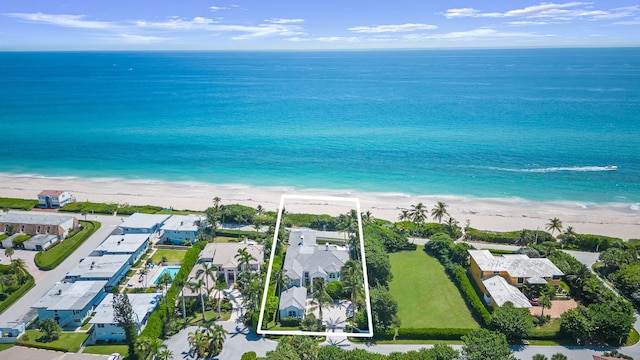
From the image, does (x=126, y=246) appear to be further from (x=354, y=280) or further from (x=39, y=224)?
(x=354, y=280)

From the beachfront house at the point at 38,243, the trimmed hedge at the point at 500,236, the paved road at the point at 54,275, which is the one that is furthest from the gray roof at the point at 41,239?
the trimmed hedge at the point at 500,236

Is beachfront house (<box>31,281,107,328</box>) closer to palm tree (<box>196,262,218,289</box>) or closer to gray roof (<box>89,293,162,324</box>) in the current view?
gray roof (<box>89,293,162,324</box>)

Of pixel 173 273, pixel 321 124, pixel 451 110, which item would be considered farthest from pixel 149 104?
pixel 173 273

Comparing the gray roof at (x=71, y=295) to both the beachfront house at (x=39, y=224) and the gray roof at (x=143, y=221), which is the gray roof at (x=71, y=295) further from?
the beachfront house at (x=39, y=224)

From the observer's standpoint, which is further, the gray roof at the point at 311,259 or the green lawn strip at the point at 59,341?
the gray roof at the point at 311,259

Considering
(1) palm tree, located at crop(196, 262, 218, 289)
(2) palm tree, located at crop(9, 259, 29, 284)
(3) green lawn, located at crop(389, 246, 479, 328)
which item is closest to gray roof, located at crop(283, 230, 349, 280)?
(3) green lawn, located at crop(389, 246, 479, 328)
